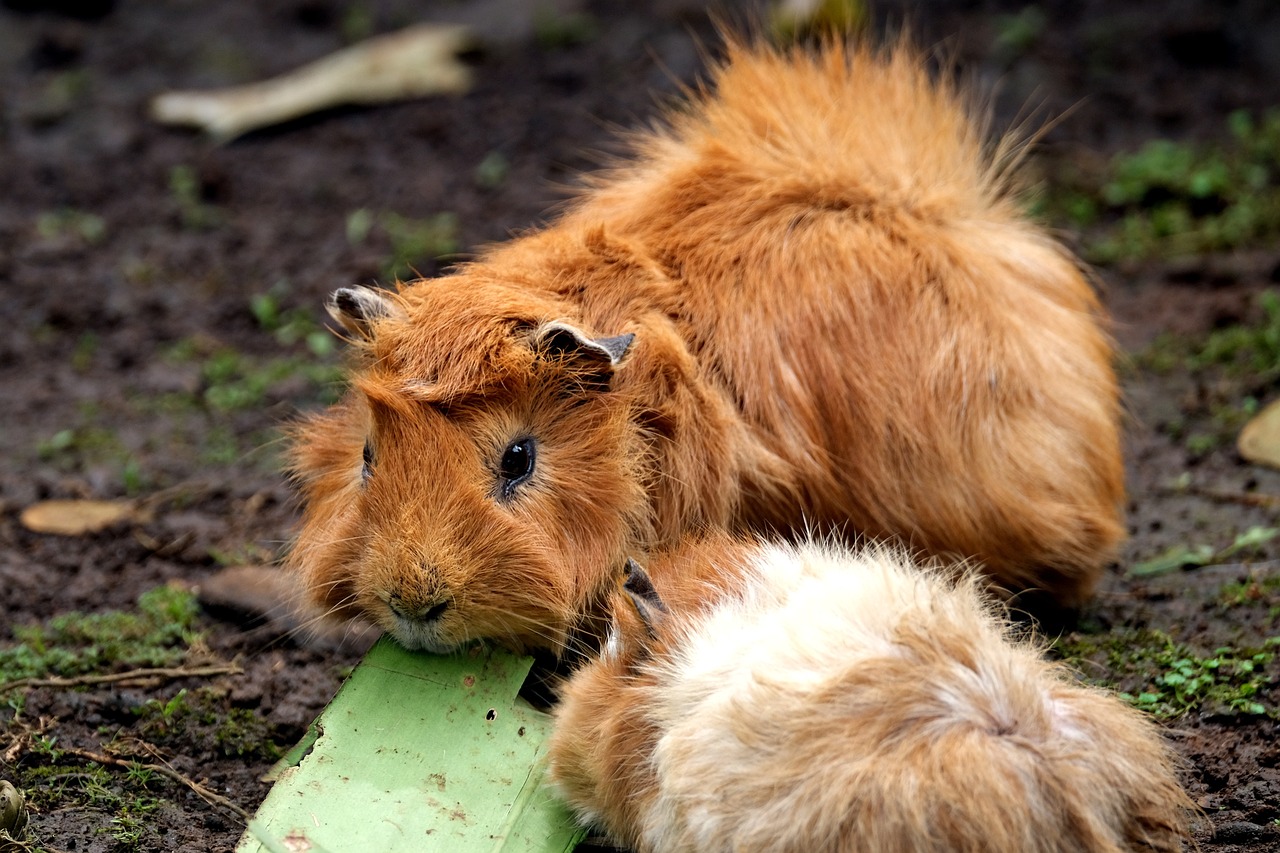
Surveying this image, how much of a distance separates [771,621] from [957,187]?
2.16m

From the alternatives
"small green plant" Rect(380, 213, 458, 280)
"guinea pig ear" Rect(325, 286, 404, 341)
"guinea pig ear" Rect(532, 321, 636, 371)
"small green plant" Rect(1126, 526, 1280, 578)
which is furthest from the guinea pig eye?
"small green plant" Rect(380, 213, 458, 280)

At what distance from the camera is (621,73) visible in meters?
8.57

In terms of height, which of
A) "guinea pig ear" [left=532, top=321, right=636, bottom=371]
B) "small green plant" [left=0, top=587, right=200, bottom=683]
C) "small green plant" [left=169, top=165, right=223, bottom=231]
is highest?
"guinea pig ear" [left=532, top=321, right=636, bottom=371]

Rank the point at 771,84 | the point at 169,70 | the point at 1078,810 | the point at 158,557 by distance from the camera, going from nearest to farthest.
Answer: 1. the point at 1078,810
2. the point at 771,84
3. the point at 158,557
4. the point at 169,70

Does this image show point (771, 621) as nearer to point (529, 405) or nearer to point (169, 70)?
point (529, 405)

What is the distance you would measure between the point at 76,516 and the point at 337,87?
433cm

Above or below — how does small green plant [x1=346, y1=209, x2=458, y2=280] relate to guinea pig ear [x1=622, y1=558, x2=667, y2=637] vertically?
below

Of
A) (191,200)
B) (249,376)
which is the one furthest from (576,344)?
(191,200)

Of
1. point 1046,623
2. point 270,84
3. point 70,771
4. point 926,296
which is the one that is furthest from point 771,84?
point 270,84

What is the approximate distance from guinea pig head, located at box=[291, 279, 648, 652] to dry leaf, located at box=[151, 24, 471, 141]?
5234mm

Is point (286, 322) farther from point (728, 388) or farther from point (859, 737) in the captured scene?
point (859, 737)

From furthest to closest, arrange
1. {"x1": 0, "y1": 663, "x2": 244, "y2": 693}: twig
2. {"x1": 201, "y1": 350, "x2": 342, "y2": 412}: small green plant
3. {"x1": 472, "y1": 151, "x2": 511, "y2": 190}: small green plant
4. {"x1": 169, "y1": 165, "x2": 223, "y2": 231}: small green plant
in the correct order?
1. {"x1": 472, "y1": 151, "x2": 511, "y2": 190}: small green plant
2. {"x1": 169, "y1": 165, "x2": 223, "y2": 231}: small green plant
3. {"x1": 201, "y1": 350, "x2": 342, "y2": 412}: small green plant
4. {"x1": 0, "y1": 663, "x2": 244, "y2": 693}: twig

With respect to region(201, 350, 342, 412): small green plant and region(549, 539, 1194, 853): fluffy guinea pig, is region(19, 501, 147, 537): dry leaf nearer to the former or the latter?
region(201, 350, 342, 412): small green plant

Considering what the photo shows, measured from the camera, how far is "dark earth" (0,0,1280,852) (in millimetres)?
3824
